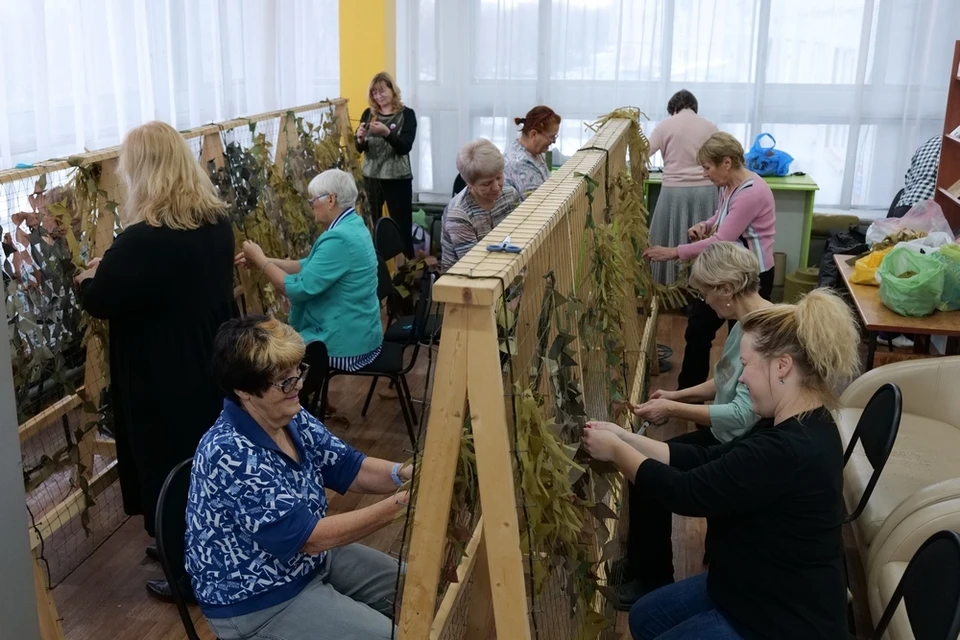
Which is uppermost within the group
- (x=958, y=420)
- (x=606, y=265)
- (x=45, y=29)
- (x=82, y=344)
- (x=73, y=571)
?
(x=45, y=29)

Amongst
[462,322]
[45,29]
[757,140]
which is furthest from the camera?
[757,140]

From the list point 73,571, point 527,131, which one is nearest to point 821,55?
point 527,131

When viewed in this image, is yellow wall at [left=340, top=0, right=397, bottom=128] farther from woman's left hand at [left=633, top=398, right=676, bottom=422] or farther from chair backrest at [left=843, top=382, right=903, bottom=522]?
chair backrest at [left=843, top=382, right=903, bottom=522]

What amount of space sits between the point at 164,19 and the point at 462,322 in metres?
4.52

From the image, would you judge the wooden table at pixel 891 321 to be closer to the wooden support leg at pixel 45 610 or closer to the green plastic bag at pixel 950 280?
the green plastic bag at pixel 950 280

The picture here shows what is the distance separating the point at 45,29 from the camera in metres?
4.33

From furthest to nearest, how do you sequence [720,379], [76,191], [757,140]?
1. [757,140]
2. [76,191]
3. [720,379]

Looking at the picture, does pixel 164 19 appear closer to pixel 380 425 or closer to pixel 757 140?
pixel 380 425

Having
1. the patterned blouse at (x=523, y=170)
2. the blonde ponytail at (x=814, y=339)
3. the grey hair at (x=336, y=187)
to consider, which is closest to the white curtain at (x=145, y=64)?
the grey hair at (x=336, y=187)

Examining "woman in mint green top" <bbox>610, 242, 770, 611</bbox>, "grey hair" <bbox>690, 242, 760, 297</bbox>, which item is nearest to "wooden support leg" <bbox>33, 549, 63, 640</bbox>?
"woman in mint green top" <bbox>610, 242, 770, 611</bbox>

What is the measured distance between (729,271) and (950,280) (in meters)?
1.59

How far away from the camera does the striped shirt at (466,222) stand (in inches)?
144

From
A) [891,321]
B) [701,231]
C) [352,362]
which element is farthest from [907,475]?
[352,362]

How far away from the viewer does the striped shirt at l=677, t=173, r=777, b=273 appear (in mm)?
3908
